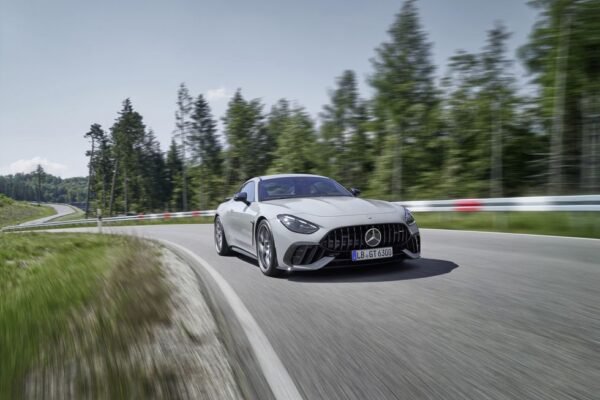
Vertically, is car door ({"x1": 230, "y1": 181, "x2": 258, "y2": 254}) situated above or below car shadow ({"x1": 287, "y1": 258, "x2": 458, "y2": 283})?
above

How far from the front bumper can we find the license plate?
48 mm

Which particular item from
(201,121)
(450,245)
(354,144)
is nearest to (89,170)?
(201,121)

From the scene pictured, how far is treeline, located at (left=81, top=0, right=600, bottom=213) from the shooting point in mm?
31408

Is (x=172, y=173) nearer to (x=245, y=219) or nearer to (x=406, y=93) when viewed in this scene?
(x=406, y=93)

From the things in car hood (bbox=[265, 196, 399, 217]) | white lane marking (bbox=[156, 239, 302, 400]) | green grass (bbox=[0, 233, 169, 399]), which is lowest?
white lane marking (bbox=[156, 239, 302, 400])

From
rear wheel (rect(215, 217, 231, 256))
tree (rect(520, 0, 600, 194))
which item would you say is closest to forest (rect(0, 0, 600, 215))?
tree (rect(520, 0, 600, 194))

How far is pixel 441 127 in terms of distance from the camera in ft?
140

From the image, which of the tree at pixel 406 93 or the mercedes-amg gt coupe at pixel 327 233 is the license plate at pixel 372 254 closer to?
the mercedes-amg gt coupe at pixel 327 233

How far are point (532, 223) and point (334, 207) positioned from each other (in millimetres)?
8474

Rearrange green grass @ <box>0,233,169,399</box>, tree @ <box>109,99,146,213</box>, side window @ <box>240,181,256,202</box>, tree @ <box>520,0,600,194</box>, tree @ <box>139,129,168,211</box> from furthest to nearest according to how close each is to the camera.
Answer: tree @ <box>139,129,168,211</box>
tree @ <box>109,99,146,213</box>
tree @ <box>520,0,600,194</box>
side window @ <box>240,181,256,202</box>
green grass @ <box>0,233,169,399</box>

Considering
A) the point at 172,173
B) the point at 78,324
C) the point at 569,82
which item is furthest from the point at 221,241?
the point at 172,173

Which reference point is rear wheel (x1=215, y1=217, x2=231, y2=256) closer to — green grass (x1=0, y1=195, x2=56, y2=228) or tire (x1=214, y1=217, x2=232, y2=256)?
tire (x1=214, y1=217, x2=232, y2=256)

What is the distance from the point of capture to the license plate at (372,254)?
5.61 meters

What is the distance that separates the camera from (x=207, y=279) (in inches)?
251
